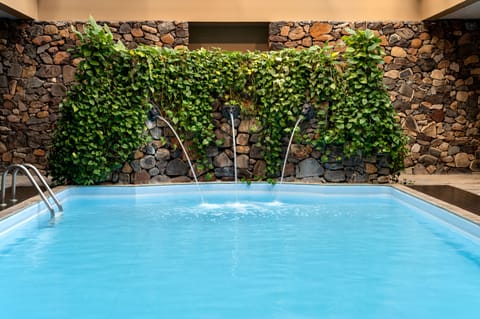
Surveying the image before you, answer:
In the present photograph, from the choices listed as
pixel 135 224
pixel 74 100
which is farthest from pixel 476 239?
pixel 74 100

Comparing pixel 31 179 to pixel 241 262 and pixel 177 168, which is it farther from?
pixel 177 168

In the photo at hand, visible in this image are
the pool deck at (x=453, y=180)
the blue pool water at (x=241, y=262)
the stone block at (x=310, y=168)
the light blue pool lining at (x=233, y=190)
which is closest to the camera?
the blue pool water at (x=241, y=262)

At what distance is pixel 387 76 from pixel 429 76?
76 centimetres

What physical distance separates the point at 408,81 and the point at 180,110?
14.5ft

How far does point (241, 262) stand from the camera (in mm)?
4660

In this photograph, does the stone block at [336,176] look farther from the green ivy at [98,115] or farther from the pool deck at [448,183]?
the green ivy at [98,115]

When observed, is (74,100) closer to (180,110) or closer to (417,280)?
(180,110)

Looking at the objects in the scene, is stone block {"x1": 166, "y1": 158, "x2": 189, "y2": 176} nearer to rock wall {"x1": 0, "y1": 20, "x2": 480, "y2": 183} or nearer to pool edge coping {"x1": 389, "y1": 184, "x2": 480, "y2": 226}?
rock wall {"x1": 0, "y1": 20, "x2": 480, "y2": 183}

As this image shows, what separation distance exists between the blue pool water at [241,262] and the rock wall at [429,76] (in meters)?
3.34

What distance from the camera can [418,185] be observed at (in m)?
8.77

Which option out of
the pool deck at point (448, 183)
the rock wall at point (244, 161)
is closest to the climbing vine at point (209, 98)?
the rock wall at point (244, 161)

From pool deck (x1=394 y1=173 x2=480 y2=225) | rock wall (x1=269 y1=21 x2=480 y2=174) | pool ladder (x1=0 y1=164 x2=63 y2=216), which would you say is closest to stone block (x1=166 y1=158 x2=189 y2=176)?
pool ladder (x1=0 y1=164 x2=63 y2=216)

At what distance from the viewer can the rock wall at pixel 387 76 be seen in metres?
10.5

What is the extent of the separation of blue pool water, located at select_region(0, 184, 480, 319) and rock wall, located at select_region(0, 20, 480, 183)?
3257mm
